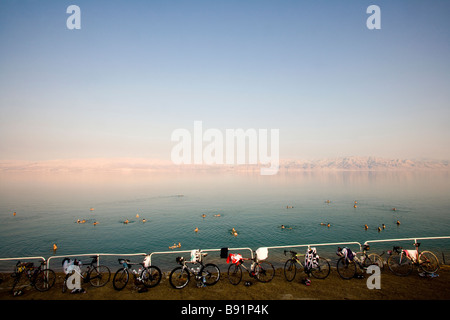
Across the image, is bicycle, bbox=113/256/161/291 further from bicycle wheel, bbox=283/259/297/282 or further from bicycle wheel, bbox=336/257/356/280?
bicycle wheel, bbox=336/257/356/280

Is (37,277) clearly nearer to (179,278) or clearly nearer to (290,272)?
(179,278)

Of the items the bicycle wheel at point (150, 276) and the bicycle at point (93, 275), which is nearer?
the bicycle wheel at point (150, 276)

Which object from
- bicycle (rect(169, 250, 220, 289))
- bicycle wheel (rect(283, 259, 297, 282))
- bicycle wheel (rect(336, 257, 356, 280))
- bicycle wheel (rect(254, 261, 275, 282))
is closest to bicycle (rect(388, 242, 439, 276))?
bicycle wheel (rect(336, 257, 356, 280))

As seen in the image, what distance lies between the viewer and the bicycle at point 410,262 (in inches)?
495

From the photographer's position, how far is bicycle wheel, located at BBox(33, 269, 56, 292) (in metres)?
11.7

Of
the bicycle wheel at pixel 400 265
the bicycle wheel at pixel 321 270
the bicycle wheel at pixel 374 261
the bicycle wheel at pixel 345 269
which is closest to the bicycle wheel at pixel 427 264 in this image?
the bicycle wheel at pixel 400 265

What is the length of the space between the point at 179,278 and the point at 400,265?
38.9 ft

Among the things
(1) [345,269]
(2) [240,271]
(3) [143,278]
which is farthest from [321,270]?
(3) [143,278]

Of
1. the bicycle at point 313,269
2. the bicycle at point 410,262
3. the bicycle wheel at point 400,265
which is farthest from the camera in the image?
the bicycle wheel at point 400,265

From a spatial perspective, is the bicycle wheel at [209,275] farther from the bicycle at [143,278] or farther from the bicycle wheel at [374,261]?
the bicycle wheel at [374,261]

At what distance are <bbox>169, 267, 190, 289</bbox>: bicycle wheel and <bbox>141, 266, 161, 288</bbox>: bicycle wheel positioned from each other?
0.73 meters
